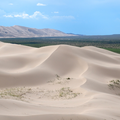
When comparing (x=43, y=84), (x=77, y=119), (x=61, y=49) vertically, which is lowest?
(x=43, y=84)

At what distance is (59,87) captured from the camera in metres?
12.2

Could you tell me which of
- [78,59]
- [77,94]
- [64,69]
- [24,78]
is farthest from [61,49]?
[77,94]

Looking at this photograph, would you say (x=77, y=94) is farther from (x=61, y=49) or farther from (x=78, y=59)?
(x=61, y=49)

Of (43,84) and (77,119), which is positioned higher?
(77,119)

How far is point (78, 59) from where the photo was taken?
60.2 ft

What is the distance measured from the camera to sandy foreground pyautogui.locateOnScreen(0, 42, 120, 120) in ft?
19.3

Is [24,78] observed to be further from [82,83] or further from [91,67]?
[91,67]

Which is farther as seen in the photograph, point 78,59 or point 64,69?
point 78,59

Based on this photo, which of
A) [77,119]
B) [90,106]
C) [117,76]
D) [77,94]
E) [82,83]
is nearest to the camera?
[77,119]

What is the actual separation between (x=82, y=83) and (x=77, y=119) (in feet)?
23.7

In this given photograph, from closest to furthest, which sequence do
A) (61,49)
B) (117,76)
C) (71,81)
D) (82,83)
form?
(82,83) → (71,81) → (117,76) → (61,49)

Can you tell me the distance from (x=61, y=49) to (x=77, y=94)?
34.3 feet

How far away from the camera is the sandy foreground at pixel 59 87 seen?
232 inches

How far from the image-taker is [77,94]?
33.3ft
